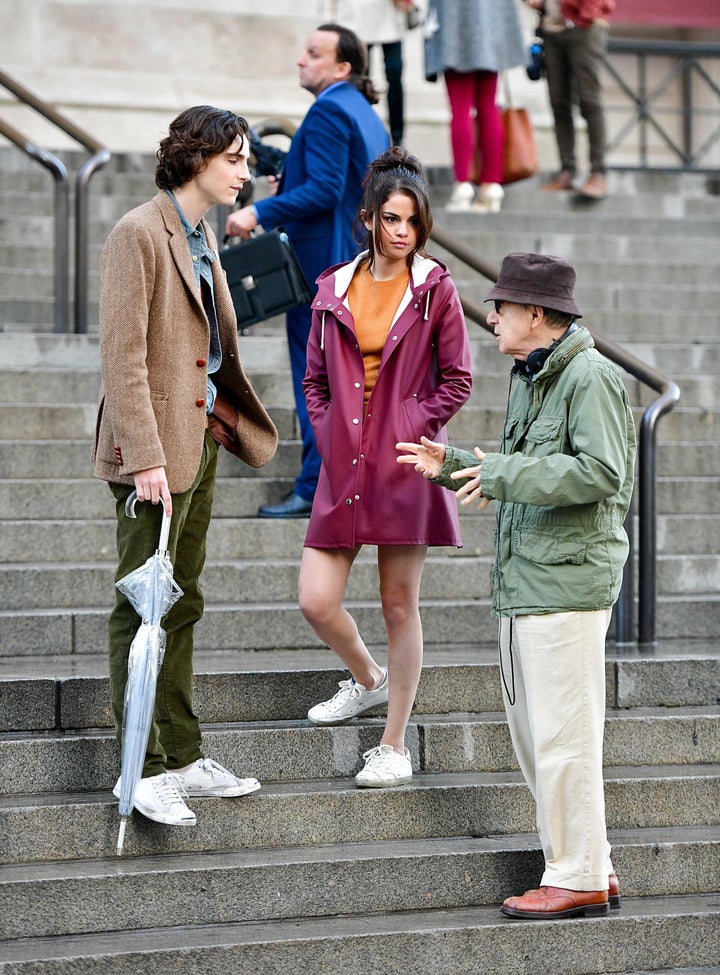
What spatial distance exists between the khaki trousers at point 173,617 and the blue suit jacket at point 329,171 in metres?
1.94

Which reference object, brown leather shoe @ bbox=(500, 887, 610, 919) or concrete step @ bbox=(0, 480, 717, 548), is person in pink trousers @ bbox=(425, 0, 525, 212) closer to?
concrete step @ bbox=(0, 480, 717, 548)

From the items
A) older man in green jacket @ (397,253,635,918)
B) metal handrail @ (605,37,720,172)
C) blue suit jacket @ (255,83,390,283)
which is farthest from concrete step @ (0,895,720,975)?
metal handrail @ (605,37,720,172)

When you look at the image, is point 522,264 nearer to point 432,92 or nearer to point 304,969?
point 304,969

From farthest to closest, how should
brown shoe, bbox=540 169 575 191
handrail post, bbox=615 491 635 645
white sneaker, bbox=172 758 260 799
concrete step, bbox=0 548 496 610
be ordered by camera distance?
brown shoe, bbox=540 169 575 191 → handrail post, bbox=615 491 635 645 → concrete step, bbox=0 548 496 610 → white sneaker, bbox=172 758 260 799

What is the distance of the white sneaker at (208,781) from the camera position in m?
4.59

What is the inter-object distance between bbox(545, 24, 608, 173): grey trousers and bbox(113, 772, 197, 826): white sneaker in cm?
667

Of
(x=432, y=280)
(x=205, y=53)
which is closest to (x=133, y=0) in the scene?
(x=205, y=53)

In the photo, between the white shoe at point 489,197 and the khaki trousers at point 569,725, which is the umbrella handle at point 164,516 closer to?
the khaki trousers at point 569,725

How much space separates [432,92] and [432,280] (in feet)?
27.1

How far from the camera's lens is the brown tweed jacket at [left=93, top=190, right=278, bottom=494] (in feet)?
13.7

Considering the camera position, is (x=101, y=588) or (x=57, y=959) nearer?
(x=57, y=959)

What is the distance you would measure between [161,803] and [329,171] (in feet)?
9.58

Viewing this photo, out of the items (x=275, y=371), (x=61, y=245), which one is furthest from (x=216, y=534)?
(x=61, y=245)

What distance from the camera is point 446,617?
606cm
